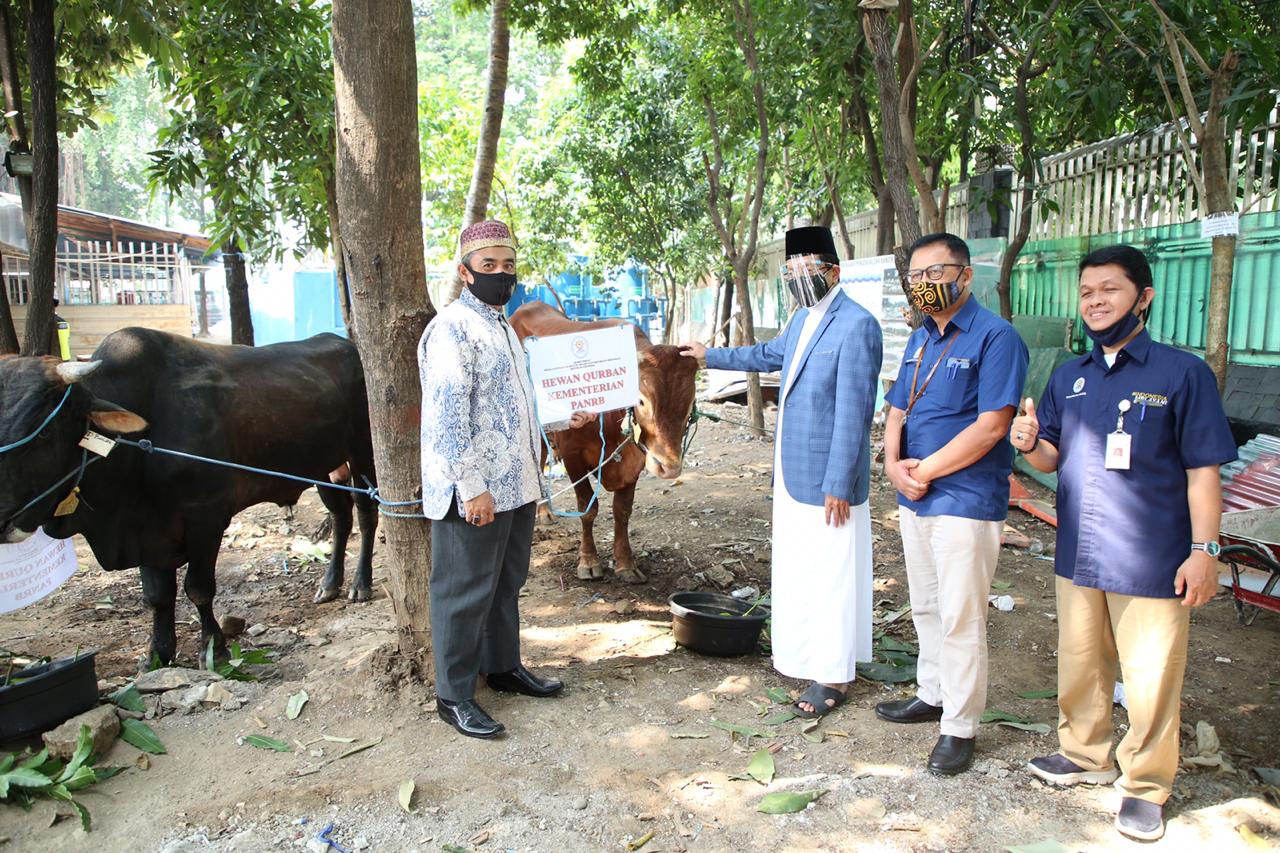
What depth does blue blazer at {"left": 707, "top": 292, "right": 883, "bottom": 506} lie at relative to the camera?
3.96 metres

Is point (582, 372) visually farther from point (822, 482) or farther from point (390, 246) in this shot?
point (822, 482)

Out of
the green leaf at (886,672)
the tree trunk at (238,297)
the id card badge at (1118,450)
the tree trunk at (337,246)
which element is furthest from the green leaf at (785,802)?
the tree trunk at (238,297)

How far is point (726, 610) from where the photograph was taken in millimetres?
5270

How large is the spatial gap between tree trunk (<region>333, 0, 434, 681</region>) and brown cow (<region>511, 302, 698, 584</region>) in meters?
1.80

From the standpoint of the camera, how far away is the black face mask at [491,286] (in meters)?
3.90

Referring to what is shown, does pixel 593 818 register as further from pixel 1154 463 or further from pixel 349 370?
pixel 349 370

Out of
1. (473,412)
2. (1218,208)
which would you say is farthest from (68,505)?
(1218,208)

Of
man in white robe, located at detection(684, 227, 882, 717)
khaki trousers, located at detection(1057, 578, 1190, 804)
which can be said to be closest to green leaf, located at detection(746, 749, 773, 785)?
man in white robe, located at detection(684, 227, 882, 717)

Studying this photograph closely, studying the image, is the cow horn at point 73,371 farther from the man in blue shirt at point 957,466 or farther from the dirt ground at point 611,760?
the man in blue shirt at point 957,466

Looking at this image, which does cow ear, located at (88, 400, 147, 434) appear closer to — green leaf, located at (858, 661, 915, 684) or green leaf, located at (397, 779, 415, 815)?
green leaf, located at (397, 779, 415, 815)

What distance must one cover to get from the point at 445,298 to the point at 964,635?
650 cm

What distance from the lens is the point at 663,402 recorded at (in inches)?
232

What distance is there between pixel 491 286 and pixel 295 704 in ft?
6.79

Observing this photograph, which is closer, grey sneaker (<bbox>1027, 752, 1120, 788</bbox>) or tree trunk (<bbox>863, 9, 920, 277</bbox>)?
grey sneaker (<bbox>1027, 752, 1120, 788</bbox>)
